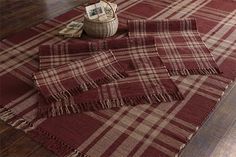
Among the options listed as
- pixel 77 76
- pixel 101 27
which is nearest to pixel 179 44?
pixel 101 27

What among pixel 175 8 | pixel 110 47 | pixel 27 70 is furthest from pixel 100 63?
pixel 175 8

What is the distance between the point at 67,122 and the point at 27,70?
457 millimetres

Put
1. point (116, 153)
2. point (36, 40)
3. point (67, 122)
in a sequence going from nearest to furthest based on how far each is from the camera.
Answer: point (116, 153) → point (67, 122) → point (36, 40)

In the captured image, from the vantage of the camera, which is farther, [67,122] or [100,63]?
[100,63]

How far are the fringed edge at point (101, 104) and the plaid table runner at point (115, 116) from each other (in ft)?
0.08

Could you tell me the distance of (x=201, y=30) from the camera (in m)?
2.03

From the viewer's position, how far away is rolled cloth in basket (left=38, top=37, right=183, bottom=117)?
4.76ft

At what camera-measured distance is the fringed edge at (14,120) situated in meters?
1.37

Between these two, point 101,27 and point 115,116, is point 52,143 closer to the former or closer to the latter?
point 115,116

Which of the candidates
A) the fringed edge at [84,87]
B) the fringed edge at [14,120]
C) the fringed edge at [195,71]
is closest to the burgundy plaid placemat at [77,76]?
the fringed edge at [84,87]

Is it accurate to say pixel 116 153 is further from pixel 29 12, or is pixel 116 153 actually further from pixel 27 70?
pixel 29 12

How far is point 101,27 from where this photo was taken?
1.88m

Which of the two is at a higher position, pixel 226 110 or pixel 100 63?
pixel 100 63

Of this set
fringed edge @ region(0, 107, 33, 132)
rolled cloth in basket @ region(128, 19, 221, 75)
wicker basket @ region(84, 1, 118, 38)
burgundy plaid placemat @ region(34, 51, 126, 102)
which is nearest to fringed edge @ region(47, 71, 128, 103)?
burgundy plaid placemat @ region(34, 51, 126, 102)
